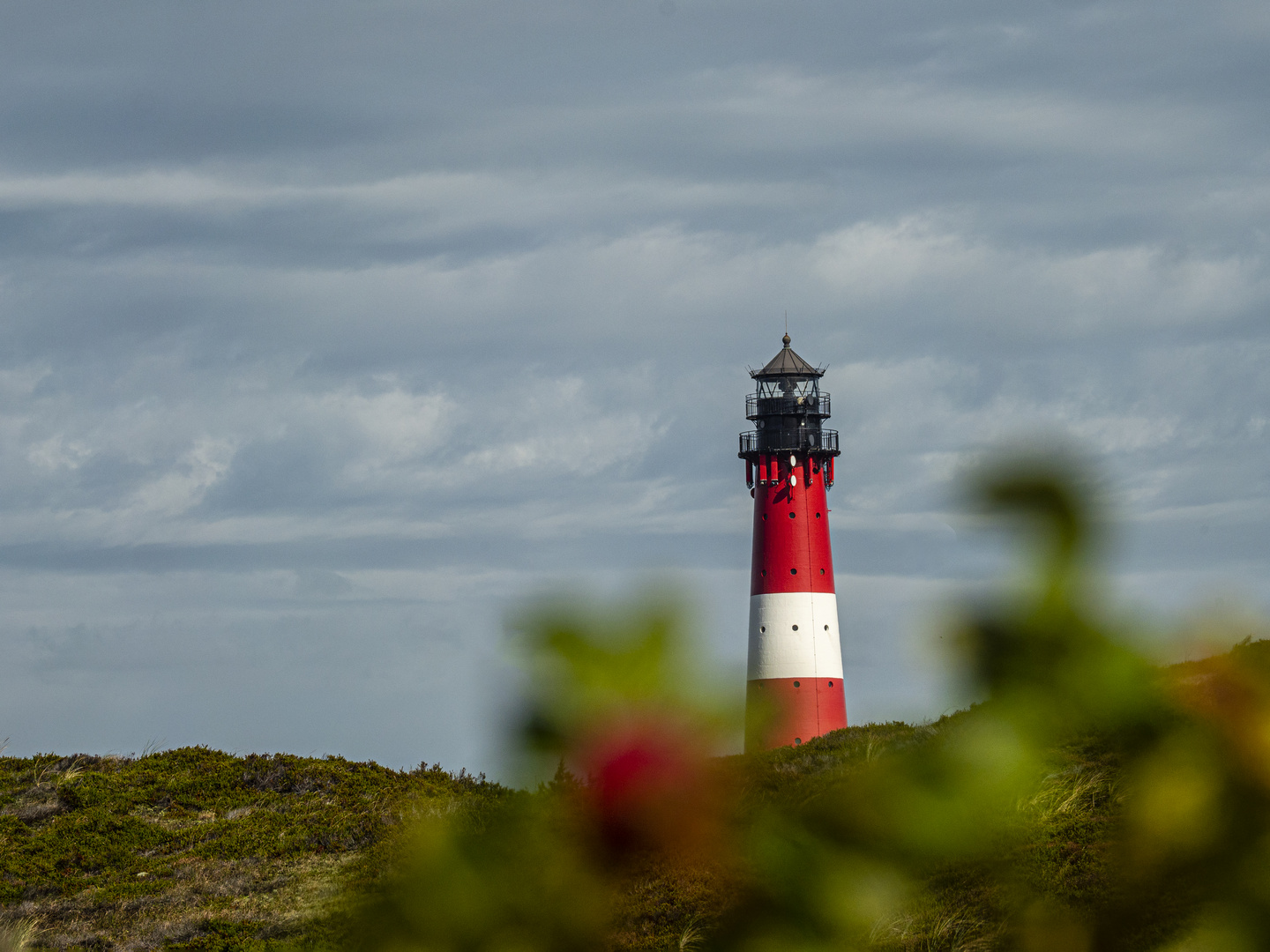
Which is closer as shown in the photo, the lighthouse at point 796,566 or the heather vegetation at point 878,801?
the heather vegetation at point 878,801

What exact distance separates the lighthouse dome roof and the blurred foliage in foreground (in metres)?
36.9

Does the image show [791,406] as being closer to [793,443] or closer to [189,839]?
[793,443]

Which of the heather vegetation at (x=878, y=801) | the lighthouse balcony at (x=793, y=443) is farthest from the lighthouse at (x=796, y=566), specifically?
the heather vegetation at (x=878, y=801)

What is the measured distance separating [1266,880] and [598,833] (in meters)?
1.19

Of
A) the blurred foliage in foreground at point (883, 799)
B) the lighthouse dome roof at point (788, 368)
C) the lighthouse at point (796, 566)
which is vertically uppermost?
the lighthouse dome roof at point (788, 368)

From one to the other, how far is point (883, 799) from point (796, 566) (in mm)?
34286

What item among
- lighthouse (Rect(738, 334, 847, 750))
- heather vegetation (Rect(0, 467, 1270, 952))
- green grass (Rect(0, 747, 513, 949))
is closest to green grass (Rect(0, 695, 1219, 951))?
green grass (Rect(0, 747, 513, 949))

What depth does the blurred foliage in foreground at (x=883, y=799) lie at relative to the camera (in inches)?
73.7

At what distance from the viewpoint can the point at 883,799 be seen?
235cm

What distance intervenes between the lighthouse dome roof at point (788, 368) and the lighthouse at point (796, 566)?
100 centimetres

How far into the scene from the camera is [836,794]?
2.47m

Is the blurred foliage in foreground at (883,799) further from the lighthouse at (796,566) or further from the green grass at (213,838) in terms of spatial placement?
the lighthouse at (796,566)

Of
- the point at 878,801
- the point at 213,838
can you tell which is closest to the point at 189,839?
the point at 213,838

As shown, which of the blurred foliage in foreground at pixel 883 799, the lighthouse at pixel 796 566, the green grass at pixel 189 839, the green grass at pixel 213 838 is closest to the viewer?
the blurred foliage in foreground at pixel 883 799
